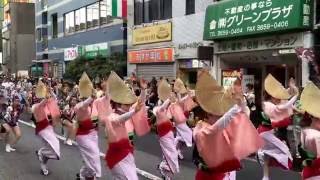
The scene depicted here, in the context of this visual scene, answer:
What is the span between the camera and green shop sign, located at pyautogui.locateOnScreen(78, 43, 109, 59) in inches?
1266

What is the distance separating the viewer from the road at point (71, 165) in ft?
33.3

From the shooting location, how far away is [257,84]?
20406mm

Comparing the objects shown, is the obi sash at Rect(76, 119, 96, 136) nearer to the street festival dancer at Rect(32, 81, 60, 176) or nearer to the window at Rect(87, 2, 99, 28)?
the street festival dancer at Rect(32, 81, 60, 176)

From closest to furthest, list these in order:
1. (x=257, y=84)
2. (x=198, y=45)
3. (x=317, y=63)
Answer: (x=317, y=63) < (x=257, y=84) < (x=198, y=45)

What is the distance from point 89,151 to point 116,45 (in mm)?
22385

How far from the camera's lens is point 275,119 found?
28.9 feet

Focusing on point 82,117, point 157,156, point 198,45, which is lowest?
point 157,156

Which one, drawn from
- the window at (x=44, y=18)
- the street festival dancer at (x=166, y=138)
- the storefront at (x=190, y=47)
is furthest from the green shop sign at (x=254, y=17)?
the window at (x=44, y=18)

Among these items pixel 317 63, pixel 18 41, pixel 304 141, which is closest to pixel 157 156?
pixel 317 63

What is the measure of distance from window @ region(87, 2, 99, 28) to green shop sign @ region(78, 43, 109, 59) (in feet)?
4.63

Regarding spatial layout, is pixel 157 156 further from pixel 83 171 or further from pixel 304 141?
pixel 304 141

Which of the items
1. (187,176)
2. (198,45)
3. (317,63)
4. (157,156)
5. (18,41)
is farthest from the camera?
(18,41)

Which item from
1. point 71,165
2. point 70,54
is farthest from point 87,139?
point 70,54

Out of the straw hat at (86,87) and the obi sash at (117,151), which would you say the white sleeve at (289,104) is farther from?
the straw hat at (86,87)
